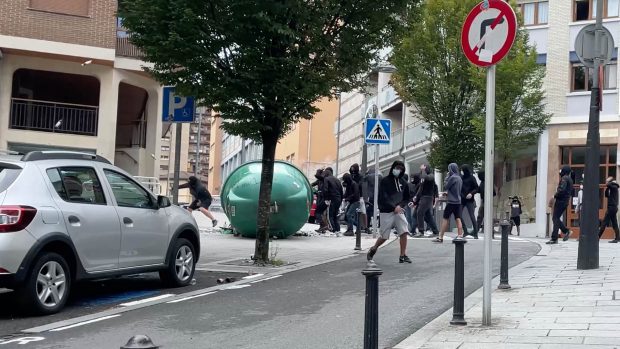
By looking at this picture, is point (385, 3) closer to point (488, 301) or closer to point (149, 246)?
point (149, 246)

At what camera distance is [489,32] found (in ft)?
24.2

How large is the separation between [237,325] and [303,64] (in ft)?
18.3

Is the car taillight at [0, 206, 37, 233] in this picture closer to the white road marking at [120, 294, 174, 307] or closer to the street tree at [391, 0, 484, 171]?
the white road marking at [120, 294, 174, 307]

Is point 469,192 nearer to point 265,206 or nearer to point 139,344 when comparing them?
point 265,206

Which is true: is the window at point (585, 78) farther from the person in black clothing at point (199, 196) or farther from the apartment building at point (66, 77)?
the person in black clothing at point (199, 196)

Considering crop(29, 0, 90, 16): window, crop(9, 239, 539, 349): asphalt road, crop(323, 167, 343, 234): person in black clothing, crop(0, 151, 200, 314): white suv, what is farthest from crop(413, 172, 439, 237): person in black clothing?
crop(29, 0, 90, 16): window

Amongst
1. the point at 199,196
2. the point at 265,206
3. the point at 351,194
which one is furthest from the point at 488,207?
the point at 199,196

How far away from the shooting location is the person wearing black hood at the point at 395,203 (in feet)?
41.3

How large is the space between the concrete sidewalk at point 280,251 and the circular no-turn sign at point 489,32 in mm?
5666

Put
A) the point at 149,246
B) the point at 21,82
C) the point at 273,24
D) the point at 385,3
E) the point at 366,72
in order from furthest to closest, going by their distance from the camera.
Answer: the point at 21,82
the point at 366,72
the point at 385,3
the point at 273,24
the point at 149,246

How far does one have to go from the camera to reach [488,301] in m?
7.18

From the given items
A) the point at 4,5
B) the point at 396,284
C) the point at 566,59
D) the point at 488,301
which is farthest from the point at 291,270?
the point at 566,59

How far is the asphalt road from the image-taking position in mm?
6941

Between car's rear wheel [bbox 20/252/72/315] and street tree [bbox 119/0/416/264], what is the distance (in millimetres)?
4437
